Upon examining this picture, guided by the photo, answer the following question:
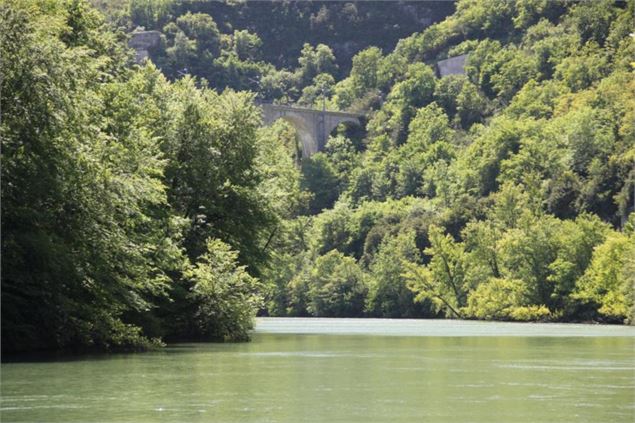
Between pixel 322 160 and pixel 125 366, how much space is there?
460 ft

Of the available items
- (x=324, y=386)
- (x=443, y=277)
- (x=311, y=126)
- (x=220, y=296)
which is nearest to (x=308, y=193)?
(x=443, y=277)

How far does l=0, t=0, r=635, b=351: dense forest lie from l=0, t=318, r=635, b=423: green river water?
249 centimetres

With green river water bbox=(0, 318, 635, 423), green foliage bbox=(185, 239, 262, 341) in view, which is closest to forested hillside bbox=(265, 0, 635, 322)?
green foliage bbox=(185, 239, 262, 341)

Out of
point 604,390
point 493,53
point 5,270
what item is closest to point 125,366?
point 5,270

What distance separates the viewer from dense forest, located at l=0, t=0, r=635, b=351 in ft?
129

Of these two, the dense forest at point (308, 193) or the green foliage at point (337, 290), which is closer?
the dense forest at point (308, 193)

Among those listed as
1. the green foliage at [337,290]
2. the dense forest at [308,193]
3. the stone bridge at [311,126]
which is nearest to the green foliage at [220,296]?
the dense forest at [308,193]

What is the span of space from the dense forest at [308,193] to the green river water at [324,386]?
2487mm

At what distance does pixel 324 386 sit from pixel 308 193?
90.0m

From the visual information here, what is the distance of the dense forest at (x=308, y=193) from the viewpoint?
3944cm

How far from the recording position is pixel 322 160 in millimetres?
177375

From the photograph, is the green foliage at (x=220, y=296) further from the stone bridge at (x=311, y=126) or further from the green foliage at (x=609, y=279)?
the stone bridge at (x=311, y=126)

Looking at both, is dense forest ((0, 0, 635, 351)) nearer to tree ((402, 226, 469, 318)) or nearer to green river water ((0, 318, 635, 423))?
tree ((402, 226, 469, 318))

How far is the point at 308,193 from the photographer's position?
122 meters
